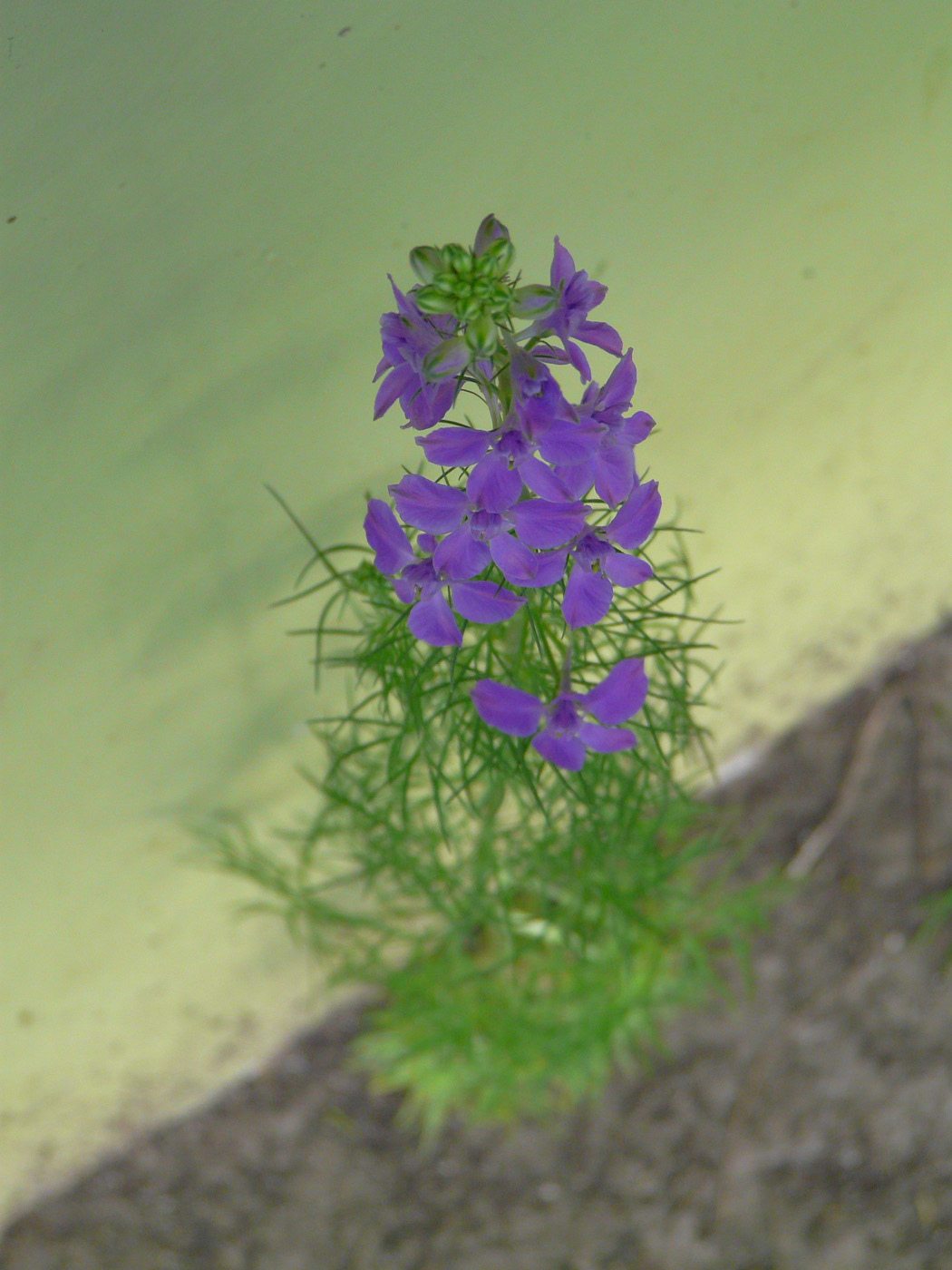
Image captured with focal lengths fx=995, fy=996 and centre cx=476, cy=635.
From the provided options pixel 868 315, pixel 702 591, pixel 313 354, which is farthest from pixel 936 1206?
pixel 313 354

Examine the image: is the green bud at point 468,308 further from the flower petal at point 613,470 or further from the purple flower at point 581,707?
the purple flower at point 581,707

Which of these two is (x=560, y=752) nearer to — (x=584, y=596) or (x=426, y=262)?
(x=584, y=596)

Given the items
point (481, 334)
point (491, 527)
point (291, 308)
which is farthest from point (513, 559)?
point (291, 308)

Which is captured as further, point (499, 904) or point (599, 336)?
point (499, 904)

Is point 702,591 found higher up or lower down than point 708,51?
lower down

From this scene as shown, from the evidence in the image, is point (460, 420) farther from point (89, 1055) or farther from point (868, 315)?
point (89, 1055)

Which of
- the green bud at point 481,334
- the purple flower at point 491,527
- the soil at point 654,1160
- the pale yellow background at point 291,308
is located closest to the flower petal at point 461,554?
the purple flower at point 491,527
